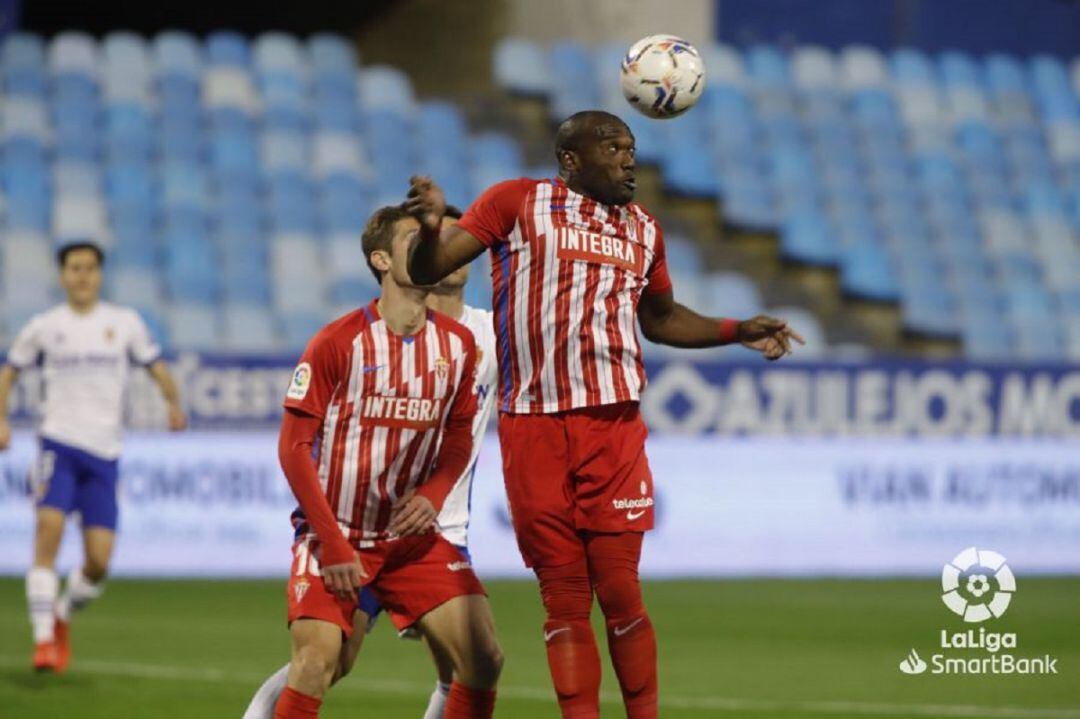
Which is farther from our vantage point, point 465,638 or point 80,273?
point 80,273

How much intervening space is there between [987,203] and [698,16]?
11.9 feet

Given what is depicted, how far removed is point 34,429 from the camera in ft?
42.2

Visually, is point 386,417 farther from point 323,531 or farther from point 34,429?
point 34,429

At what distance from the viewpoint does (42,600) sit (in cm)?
866

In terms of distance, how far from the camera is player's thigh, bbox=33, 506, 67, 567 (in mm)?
8844

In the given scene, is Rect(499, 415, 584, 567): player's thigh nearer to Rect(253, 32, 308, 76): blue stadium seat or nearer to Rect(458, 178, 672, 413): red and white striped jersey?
Rect(458, 178, 672, 413): red and white striped jersey

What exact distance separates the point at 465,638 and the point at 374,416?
2.42 ft

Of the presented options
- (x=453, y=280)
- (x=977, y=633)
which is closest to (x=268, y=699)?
(x=453, y=280)

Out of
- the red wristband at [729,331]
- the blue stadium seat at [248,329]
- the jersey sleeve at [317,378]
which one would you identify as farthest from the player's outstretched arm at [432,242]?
the blue stadium seat at [248,329]

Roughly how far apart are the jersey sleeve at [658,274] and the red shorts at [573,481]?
52 centimetres

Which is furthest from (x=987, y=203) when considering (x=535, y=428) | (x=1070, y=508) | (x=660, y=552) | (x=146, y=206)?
(x=535, y=428)

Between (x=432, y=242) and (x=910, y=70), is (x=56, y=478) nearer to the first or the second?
(x=432, y=242)

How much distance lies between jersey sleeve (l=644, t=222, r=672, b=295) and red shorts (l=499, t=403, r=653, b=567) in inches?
20.4

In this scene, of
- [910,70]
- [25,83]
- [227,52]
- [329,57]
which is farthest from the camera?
[910,70]
